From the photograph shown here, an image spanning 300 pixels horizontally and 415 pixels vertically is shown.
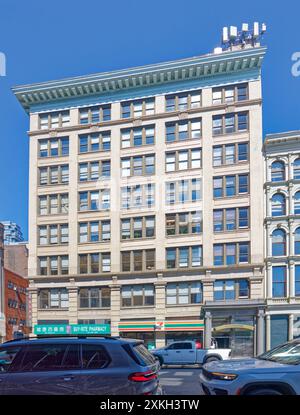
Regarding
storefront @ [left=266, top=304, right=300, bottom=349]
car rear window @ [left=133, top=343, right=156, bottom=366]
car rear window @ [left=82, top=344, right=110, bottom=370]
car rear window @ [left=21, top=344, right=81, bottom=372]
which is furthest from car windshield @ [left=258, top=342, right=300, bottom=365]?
storefront @ [left=266, top=304, right=300, bottom=349]

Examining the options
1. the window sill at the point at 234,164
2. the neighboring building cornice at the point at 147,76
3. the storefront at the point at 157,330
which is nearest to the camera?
the neighboring building cornice at the point at 147,76

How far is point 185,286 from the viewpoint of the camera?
1958 cm

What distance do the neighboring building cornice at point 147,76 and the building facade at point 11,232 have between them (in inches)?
163

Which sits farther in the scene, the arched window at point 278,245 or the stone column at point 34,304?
the arched window at point 278,245

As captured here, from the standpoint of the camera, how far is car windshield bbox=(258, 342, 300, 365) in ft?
18.0

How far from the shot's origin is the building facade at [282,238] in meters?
19.1

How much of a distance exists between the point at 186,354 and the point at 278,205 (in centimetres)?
1000

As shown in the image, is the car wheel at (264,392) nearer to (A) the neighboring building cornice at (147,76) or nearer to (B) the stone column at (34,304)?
(A) the neighboring building cornice at (147,76)

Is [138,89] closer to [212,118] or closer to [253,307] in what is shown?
[212,118]

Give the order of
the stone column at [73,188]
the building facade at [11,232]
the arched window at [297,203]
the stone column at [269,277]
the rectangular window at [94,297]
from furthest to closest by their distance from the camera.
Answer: the stone column at [269,277] → the arched window at [297,203] → the rectangular window at [94,297] → the stone column at [73,188] → the building facade at [11,232]

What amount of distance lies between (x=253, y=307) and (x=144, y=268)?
7023 mm

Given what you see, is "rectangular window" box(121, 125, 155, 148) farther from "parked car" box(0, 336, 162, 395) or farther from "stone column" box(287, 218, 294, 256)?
"parked car" box(0, 336, 162, 395)

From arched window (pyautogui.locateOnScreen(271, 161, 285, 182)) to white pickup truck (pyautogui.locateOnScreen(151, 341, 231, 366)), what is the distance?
9.55 m

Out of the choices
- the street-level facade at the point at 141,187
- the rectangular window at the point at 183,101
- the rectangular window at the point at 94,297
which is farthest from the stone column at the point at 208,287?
the rectangular window at the point at 183,101
